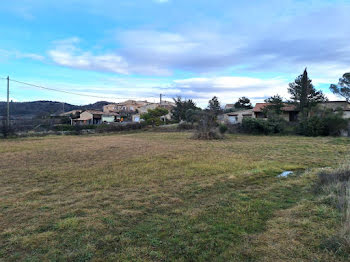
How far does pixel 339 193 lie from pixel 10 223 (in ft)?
19.0

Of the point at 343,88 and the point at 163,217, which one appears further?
the point at 343,88

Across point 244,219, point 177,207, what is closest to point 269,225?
point 244,219

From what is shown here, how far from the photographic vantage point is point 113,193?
4.83m

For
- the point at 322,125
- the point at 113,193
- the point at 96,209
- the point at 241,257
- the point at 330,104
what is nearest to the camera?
the point at 241,257

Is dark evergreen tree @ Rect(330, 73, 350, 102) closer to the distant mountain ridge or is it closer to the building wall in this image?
the building wall

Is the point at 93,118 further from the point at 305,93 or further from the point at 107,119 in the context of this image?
the point at 305,93

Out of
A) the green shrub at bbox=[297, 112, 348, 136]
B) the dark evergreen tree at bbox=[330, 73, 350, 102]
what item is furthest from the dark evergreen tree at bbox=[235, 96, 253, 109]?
the green shrub at bbox=[297, 112, 348, 136]

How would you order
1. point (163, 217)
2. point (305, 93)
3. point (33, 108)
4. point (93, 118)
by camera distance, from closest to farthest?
point (163, 217)
point (305, 93)
point (93, 118)
point (33, 108)

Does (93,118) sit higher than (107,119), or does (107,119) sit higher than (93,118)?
(93,118)

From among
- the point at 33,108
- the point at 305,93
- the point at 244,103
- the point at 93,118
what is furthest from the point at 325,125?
the point at 33,108

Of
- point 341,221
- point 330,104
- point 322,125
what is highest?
point 330,104

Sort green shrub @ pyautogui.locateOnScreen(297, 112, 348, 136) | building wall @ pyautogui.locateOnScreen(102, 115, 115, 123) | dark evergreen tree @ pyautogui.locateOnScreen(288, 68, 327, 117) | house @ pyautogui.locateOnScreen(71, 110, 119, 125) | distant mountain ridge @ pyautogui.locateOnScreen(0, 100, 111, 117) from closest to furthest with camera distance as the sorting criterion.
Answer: green shrub @ pyautogui.locateOnScreen(297, 112, 348, 136) → dark evergreen tree @ pyautogui.locateOnScreen(288, 68, 327, 117) → house @ pyautogui.locateOnScreen(71, 110, 119, 125) → building wall @ pyautogui.locateOnScreen(102, 115, 115, 123) → distant mountain ridge @ pyautogui.locateOnScreen(0, 100, 111, 117)

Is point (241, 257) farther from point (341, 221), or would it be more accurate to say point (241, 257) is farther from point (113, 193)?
point (113, 193)

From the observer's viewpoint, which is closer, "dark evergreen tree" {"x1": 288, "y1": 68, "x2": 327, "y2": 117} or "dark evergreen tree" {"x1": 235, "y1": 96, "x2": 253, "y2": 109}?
"dark evergreen tree" {"x1": 288, "y1": 68, "x2": 327, "y2": 117}
